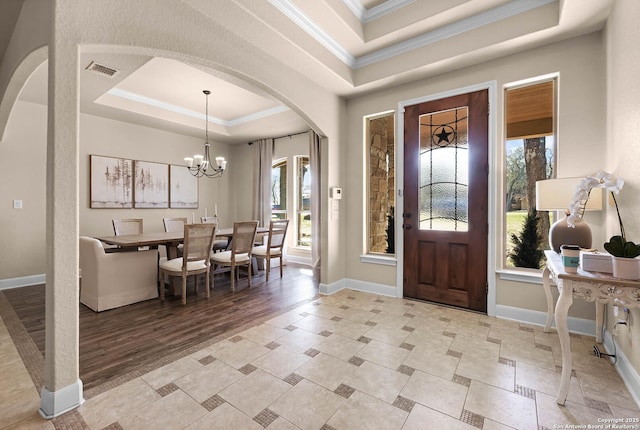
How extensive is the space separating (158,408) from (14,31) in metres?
3.94

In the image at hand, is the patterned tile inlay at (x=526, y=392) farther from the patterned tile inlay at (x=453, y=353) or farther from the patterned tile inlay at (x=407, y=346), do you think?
the patterned tile inlay at (x=407, y=346)

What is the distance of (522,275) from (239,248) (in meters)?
3.65

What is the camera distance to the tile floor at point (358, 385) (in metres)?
1.60

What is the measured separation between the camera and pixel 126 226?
468 cm

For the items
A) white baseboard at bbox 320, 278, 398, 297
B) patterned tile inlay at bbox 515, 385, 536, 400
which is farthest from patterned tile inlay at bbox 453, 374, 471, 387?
white baseboard at bbox 320, 278, 398, 297

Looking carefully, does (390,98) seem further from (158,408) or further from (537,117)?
(158,408)

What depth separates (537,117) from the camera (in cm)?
367

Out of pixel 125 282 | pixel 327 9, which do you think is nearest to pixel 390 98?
pixel 327 9

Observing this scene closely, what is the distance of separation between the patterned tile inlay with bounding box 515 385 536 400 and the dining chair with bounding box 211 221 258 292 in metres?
3.48

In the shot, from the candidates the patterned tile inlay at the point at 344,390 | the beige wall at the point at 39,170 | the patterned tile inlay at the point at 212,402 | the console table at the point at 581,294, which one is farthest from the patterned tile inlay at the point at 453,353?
the beige wall at the point at 39,170

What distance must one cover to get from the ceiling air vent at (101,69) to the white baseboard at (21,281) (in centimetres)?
349

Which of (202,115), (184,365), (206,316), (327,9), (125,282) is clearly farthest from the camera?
(202,115)

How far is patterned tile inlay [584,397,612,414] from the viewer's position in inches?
65.1

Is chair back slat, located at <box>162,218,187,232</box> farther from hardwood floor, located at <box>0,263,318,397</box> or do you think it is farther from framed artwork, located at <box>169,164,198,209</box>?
hardwood floor, located at <box>0,263,318,397</box>
